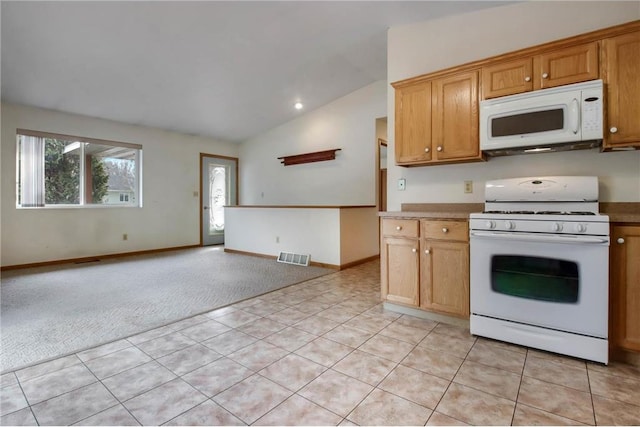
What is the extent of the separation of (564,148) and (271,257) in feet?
14.1

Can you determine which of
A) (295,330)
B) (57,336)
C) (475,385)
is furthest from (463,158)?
(57,336)

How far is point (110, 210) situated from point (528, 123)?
6.20 metres

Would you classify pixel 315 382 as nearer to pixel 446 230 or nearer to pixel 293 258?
pixel 446 230

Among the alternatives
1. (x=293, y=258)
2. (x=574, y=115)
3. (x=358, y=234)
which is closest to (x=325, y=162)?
(x=358, y=234)

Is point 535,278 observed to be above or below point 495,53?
below

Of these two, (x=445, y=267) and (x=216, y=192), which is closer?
(x=445, y=267)

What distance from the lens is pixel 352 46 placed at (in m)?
3.94

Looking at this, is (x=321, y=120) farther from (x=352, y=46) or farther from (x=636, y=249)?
(x=636, y=249)

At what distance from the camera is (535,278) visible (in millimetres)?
2076

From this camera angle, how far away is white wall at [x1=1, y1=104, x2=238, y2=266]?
179 inches

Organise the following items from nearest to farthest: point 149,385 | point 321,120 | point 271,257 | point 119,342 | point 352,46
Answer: point 149,385
point 119,342
point 352,46
point 271,257
point 321,120

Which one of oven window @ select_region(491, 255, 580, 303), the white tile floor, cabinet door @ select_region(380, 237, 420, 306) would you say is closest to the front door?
the white tile floor

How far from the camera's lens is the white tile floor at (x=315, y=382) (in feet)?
4.72

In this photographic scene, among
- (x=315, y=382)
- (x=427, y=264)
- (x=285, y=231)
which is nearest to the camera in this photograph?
(x=315, y=382)
